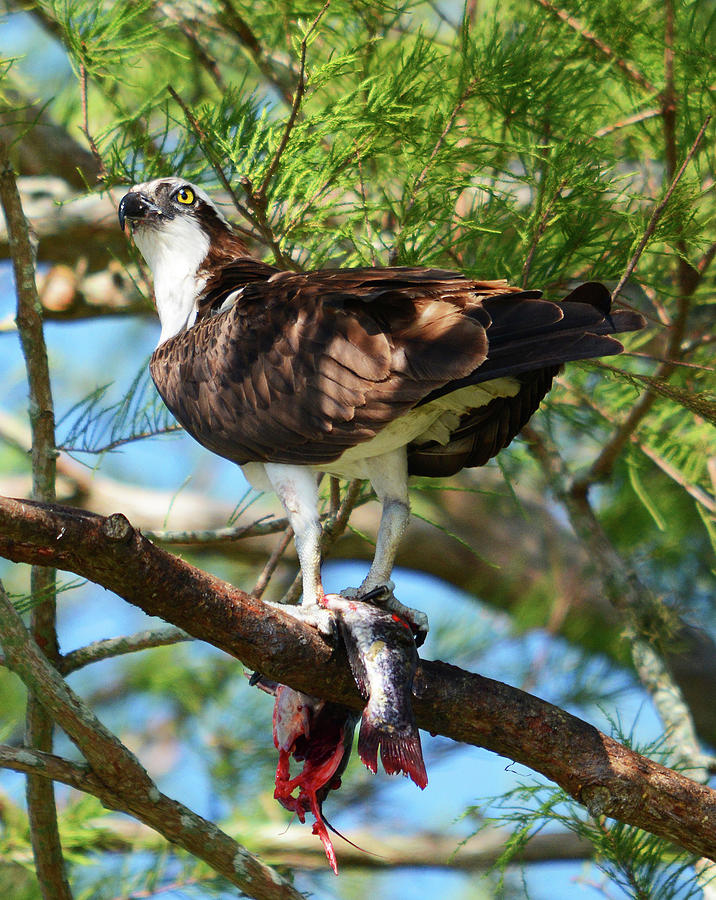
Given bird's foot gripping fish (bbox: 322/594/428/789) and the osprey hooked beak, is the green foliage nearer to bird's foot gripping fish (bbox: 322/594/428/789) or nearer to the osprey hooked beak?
the osprey hooked beak

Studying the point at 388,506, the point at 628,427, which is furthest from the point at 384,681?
the point at 628,427

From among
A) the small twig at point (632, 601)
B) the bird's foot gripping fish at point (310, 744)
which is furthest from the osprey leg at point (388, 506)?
the small twig at point (632, 601)

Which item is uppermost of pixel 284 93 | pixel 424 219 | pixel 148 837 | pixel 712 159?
pixel 284 93

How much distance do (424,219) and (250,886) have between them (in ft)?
5.87

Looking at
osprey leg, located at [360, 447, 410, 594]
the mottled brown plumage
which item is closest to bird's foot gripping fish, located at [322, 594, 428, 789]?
osprey leg, located at [360, 447, 410, 594]

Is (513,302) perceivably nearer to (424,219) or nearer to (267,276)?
(424,219)

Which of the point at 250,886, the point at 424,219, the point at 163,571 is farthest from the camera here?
the point at 424,219

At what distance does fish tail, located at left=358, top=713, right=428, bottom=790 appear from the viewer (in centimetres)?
231

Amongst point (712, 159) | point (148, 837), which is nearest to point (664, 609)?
point (712, 159)

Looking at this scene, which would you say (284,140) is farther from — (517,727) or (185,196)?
(517,727)

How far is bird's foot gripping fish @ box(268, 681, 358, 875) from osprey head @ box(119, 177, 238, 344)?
126 centimetres

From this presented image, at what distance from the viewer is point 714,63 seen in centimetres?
298

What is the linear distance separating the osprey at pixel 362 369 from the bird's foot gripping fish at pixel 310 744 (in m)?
0.27

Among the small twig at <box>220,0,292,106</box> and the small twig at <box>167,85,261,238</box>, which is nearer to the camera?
the small twig at <box>167,85,261,238</box>
